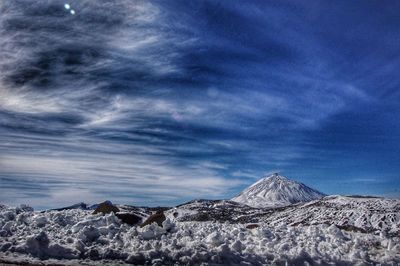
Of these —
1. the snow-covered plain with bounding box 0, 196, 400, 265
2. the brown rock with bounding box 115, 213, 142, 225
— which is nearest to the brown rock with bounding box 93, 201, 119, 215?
the brown rock with bounding box 115, 213, 142, 225

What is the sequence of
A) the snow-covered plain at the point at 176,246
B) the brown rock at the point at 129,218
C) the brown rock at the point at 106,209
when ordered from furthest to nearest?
1. the brown rock at the point at 106,209
2. the brown rock at the point at 129,218
3. the snow-covered plain at the point at 176,246

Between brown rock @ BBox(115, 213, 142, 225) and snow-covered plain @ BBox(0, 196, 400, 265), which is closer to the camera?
snow-covered plain @ BBox(0, 196, 400, 265)

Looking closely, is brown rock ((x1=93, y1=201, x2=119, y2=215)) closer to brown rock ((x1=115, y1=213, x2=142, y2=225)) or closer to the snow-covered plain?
brown rock ((x1=115, y1=213, x2=142, y2=225))

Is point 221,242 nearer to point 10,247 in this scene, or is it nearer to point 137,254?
point 137,254

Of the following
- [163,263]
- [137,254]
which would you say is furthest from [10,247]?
[163,263]

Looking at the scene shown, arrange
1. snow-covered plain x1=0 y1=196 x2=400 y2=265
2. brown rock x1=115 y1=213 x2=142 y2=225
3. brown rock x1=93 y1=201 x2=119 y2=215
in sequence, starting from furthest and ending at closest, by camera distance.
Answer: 1. brown rock x1=93 y1=201 x2=119 y2=215
2. brown rock x1=115 y1=213 x2=142 y2=225
3. snow-covered plain x1=0 y1=196 x2=400 y2=265

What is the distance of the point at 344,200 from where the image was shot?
16988 centimetres

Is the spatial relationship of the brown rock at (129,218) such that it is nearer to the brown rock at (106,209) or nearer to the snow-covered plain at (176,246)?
the snow-covered plain at (176,246)

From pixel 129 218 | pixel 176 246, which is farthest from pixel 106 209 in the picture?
pixel 176 246

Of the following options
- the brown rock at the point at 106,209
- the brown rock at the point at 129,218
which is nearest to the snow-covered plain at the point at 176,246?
the brown rock at the point at 129,218

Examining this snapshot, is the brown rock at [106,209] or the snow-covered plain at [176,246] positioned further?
the brown rock at [106,209]

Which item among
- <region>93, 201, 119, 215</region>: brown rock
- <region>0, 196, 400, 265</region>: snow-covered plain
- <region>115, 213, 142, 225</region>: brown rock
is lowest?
<region>0, 196, 400, 265</region>: snow-covered plain

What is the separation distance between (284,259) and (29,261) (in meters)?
8.56

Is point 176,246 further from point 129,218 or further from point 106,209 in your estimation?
point 106,209
